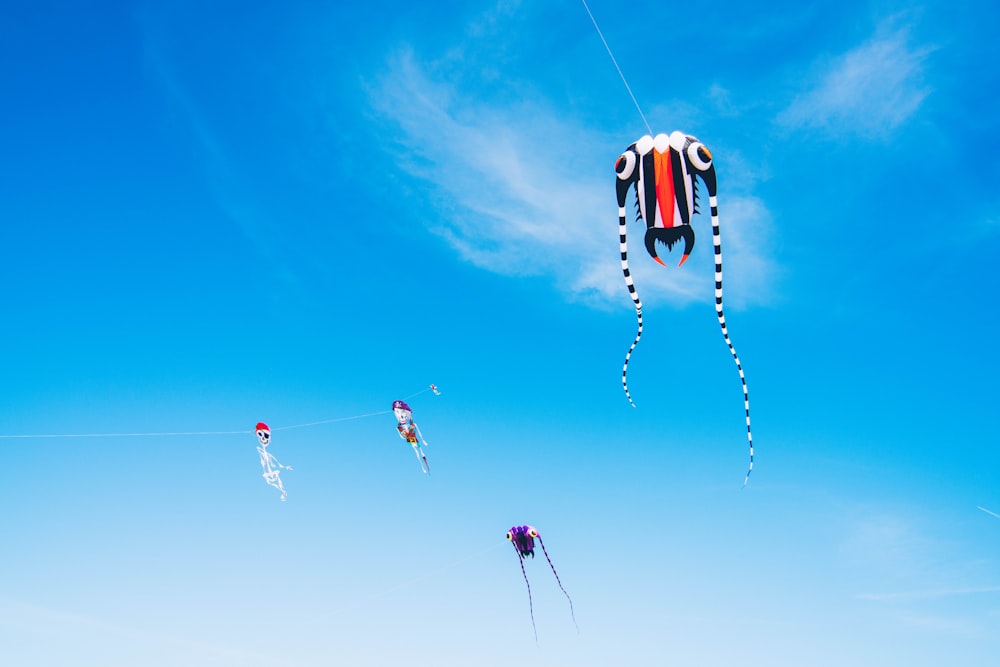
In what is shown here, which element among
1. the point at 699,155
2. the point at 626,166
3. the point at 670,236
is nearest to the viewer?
the point at 699,155

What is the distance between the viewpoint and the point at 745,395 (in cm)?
1806

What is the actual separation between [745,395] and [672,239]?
15.7 feet

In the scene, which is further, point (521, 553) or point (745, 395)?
point (521, 553)

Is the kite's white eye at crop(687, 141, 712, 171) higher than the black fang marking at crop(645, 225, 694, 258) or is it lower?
higher

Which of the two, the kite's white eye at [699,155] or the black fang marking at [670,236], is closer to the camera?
the kite's white eye at [699,155]

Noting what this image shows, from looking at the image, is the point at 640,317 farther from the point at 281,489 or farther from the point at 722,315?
the point at 281,489

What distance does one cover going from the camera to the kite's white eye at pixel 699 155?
732 inches

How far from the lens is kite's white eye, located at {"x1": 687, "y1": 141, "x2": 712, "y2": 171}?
18.6m

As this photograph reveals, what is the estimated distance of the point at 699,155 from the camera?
61.4ft

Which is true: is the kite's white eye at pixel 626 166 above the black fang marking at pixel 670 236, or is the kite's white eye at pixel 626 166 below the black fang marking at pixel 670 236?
above

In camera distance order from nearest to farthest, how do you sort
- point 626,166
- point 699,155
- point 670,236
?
point 699,155 → point 626,166 → point 670,236

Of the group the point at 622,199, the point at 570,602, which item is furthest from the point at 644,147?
the point at 570,602

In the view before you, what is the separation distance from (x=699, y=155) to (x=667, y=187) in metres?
1.13

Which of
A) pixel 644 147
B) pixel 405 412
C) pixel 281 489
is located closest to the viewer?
pixel 644 147
